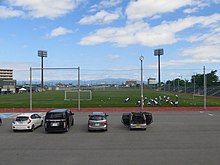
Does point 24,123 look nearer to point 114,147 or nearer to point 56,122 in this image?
point 56,122

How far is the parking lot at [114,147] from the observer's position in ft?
39.4

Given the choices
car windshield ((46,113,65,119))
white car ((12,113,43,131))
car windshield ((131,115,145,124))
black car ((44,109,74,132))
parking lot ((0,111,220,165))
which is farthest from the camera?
car windshield ((131,115,145,124))

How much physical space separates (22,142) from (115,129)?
726cm

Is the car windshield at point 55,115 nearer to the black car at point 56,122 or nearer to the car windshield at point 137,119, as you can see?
the black car at point 56,122

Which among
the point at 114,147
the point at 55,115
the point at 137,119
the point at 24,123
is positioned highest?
the point at 55,115

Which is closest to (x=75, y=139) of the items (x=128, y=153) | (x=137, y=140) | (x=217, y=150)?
(x=137, y=140)

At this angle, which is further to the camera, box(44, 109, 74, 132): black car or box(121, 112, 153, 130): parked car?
box(121, 112, 153, 130): parked car

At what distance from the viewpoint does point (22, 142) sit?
16359 millimetres

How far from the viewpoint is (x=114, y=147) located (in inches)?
576

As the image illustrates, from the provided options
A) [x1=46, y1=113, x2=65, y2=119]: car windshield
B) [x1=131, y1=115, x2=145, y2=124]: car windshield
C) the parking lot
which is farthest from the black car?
[x1=131, y1=115, x2=145, y2=124]: car windshield

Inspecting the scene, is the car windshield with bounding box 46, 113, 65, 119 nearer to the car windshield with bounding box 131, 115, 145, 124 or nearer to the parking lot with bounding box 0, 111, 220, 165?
the parking lot with bounding box 0, 111, 220, 165

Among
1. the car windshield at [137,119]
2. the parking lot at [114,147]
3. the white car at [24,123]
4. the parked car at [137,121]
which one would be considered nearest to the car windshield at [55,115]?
the parking lot at [114,147]

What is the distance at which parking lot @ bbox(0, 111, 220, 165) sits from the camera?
1202 centimetres

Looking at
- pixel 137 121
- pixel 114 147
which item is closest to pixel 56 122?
pixel 137 121
